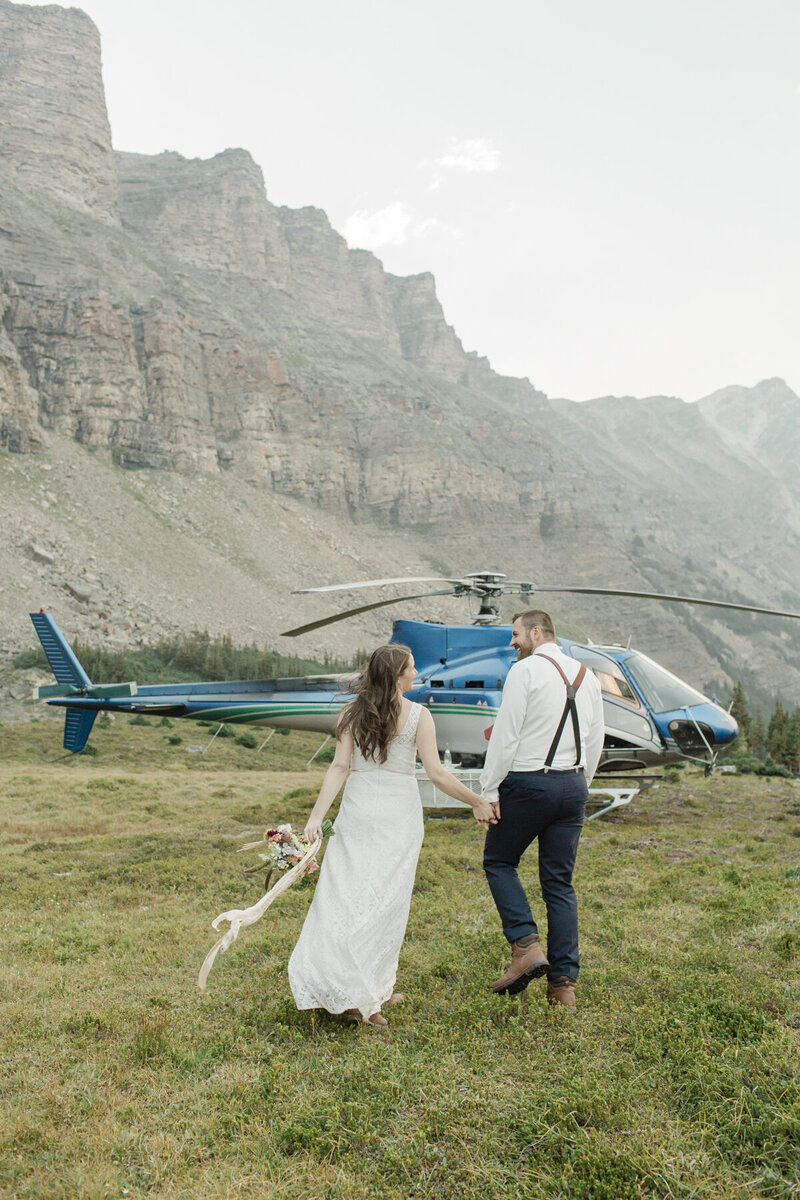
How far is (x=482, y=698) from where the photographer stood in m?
10.4

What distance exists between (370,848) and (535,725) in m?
1.16

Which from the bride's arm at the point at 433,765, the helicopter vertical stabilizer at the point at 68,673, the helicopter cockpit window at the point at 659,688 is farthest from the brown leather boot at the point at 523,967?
the helicopter vertical stabilizer at the point at 68,673

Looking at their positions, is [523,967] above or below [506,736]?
below

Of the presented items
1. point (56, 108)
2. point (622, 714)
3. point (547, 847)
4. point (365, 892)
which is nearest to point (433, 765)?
point (365, 892)

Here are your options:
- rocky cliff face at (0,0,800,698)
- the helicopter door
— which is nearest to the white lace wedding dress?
the helicopter door

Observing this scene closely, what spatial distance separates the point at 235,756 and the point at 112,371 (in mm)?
64457

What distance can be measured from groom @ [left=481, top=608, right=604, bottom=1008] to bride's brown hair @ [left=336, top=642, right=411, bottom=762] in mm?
616

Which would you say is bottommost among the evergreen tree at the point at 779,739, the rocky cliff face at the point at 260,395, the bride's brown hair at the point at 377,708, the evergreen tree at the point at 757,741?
the evergreen tree at the point at 757,741

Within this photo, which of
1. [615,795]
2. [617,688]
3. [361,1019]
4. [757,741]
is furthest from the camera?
[757,741]

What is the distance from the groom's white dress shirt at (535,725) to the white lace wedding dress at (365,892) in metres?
0.50

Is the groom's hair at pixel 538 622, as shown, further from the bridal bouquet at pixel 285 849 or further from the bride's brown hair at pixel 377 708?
the bridal bouquet at pixel 285 849

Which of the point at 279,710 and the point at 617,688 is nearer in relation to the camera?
the point at 617,688

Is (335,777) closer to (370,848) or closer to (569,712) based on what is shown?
(370,848)

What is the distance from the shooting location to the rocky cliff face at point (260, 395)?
75250 mm
